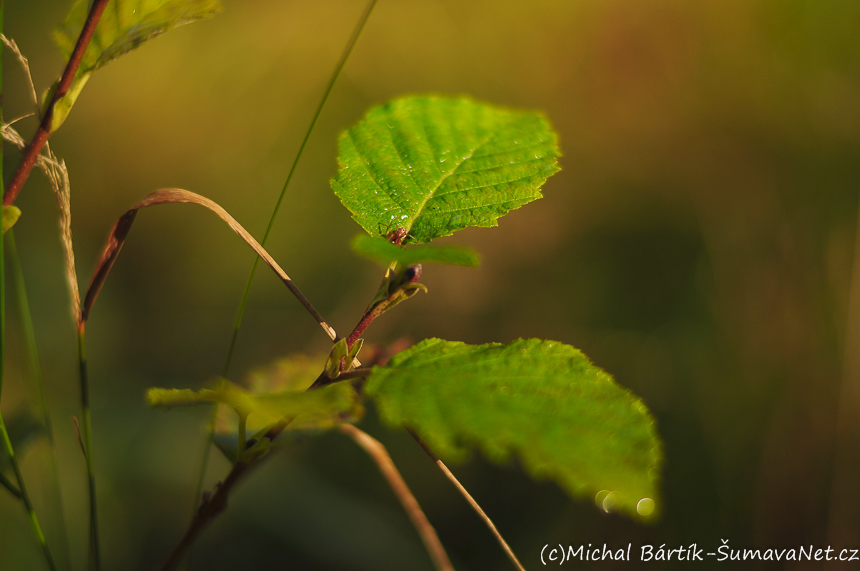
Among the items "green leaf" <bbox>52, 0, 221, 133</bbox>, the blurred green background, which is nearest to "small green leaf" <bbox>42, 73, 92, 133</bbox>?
"green leaf" <bbox>52, 0, 221, 133</bbox>

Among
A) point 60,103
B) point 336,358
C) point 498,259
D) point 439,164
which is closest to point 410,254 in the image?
point 336,358

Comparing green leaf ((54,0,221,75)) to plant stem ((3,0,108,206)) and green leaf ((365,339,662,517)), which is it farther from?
green leaf ((365,339,662,517))

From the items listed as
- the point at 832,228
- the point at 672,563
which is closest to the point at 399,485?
the point at 672,563

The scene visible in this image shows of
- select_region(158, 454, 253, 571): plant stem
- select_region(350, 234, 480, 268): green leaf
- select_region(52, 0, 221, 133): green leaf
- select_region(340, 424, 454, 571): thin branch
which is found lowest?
select_region(340, 424, 454, 571): thin branch

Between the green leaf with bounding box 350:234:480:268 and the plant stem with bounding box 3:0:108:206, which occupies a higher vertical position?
the plant stem with bounding box 3:0:108:206

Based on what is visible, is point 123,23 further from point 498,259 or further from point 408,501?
point 498,259

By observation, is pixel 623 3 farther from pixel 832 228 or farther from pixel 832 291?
pixel 832 291
